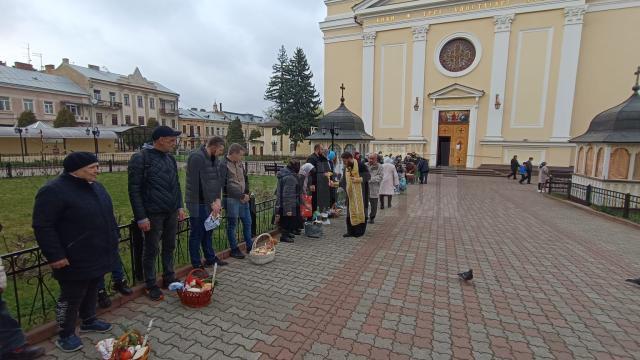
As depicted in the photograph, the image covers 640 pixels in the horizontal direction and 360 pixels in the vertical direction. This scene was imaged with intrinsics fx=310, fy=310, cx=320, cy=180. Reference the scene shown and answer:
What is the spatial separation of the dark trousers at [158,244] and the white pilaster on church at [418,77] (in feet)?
79.7

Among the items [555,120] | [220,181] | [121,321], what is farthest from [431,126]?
[121,321]

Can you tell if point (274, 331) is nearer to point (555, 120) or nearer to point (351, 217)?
point (351, 217)

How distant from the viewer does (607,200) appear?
10.3 metres

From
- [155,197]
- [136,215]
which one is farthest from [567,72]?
[136,215]

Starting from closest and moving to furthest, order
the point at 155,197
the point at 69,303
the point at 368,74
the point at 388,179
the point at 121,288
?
the point at 69,303 → the point at 155,197 → the point at 121,288 → the point at 388,179 → the point at 368,74

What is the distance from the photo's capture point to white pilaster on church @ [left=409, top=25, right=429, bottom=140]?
2523 cm

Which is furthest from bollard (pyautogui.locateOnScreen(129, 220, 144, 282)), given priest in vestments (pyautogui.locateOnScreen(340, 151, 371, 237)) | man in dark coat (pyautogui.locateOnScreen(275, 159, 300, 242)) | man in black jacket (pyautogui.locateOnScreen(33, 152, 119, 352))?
priest in vestments (pyautogui.locateOnScreen(340, 151, 371, 237))

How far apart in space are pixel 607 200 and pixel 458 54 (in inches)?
714

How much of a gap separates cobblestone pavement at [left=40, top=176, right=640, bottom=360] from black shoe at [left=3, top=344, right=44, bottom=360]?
18cm

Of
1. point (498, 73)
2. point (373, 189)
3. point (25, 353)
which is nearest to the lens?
point (25, 353)

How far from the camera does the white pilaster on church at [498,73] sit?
22.9 meters

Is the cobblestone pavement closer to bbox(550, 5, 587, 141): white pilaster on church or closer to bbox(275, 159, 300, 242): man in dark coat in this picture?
bbox(275, 159, 300, 242): man in dark coat

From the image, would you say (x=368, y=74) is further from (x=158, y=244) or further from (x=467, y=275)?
(x=158, y=244)

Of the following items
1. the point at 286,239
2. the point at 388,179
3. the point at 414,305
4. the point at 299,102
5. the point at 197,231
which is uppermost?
the point at 299,102
